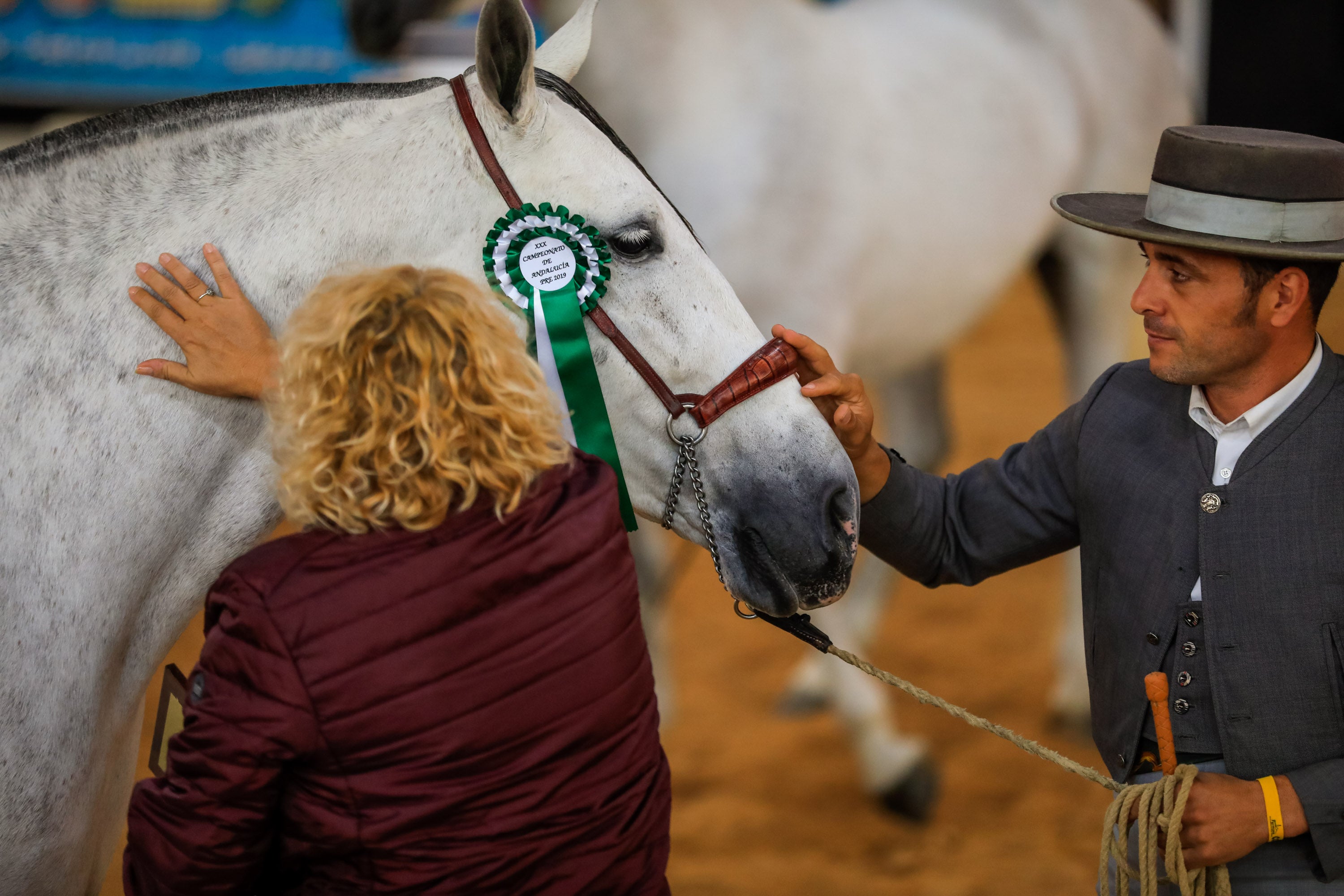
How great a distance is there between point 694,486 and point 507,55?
0.65 metres

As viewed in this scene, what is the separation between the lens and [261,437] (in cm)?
157

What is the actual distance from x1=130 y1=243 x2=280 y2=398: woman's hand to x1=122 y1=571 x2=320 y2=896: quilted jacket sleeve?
0.38 metres

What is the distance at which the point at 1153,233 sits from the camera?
1.54 metres

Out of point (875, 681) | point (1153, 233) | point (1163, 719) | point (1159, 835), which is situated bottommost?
point (875, 681)

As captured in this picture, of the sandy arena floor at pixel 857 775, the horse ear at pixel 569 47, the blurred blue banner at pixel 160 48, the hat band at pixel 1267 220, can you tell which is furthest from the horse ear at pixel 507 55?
the blurred blue banner at pixel 160 48

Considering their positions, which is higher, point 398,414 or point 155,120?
point 155,120

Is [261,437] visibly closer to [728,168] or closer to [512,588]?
[512,588]

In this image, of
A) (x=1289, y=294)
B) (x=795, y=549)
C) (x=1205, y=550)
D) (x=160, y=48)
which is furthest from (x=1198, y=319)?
(x=160, y=48)

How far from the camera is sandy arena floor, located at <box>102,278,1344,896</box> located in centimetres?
320

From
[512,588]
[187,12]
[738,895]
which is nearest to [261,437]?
[512,588]

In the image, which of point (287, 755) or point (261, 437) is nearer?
point (287, 755)

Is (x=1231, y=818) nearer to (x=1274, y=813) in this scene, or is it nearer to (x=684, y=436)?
(x=1274, y=813)

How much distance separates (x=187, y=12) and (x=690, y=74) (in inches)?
199

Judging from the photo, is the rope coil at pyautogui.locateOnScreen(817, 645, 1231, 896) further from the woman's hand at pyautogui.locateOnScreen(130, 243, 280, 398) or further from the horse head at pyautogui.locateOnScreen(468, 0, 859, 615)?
the woman's hand at pyautogui.locateOnScreen(130, 243, 280, 398)
